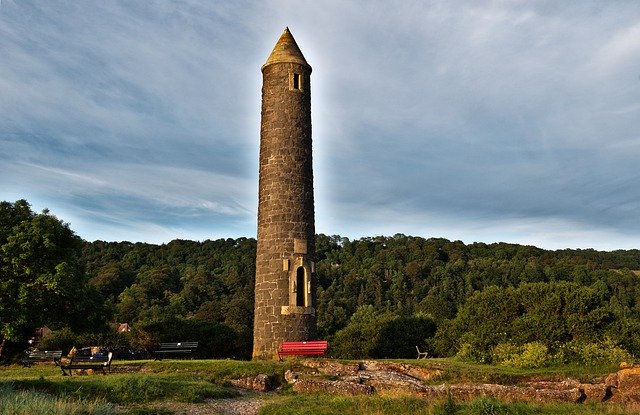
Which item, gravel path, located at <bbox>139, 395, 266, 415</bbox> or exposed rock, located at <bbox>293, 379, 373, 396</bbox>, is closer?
gravel path, located at <bbox>139, 395, 266, 415</bbox>

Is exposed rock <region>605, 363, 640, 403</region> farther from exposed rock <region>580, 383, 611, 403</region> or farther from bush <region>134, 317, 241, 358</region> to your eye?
bush <region>134, 317, 241, 358</region>

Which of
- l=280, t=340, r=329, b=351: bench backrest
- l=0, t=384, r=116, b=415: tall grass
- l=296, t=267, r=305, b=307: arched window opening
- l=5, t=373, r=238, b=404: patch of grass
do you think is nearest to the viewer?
l=0, t=384, r=116, b=415: tall grass

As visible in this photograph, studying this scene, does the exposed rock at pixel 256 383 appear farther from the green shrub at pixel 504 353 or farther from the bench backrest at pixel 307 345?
the green shrub at pixel 504 353

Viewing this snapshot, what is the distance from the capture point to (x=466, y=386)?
49.8 feet

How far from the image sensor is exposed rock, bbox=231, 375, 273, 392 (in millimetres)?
16203

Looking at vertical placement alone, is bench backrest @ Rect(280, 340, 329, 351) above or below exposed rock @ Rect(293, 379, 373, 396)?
above

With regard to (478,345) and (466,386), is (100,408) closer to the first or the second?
(466,386)

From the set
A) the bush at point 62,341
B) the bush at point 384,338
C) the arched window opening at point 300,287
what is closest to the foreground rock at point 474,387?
the arched window opening at point 300,287

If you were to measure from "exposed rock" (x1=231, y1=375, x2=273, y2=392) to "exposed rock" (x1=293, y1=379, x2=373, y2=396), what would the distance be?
2.90 ft

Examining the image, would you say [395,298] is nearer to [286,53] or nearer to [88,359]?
[286,53]

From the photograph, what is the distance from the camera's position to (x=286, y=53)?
2272 centimetres

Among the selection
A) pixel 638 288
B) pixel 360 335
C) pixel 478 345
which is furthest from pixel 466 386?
pixel 638 288

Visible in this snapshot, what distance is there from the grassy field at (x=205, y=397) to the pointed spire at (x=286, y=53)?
11.3 m

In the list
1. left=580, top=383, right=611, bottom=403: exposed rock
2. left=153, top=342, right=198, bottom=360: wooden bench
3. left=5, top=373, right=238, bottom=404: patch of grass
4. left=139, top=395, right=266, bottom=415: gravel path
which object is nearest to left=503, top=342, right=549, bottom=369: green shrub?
left=580, top=383, right=611, bottom=403: exposed rock
